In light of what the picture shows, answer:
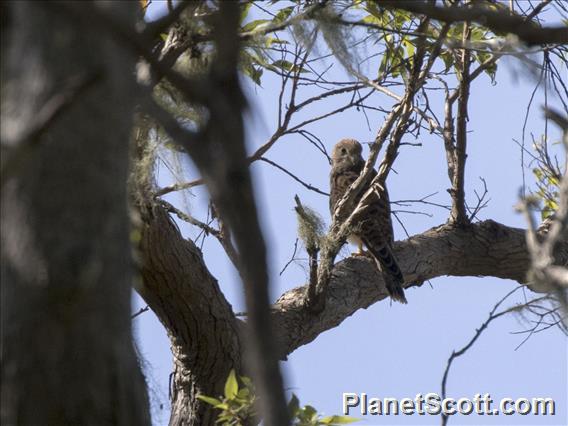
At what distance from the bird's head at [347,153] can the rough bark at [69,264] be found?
7.05m

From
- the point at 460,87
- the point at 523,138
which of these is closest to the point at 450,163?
the point at 460,87

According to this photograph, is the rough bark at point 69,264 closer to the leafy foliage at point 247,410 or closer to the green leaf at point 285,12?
the leafy foliage at point 247,410

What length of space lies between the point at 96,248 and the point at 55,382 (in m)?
0.26

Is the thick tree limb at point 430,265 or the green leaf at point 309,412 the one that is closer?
the green leaf at point 309,412

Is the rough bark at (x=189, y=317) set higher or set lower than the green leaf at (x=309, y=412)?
higher

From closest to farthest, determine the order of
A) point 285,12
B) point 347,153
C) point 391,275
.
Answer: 1. point 285,12
2. point 391,275
3. point 347,153

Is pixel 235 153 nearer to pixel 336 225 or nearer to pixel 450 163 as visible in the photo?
pixel 336 225

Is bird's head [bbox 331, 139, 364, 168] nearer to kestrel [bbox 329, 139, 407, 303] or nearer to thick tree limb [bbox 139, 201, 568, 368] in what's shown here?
kestrel [bbox 329, 139, 407, 303]

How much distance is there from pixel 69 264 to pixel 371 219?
5324 mm

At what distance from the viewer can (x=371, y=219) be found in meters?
6.97

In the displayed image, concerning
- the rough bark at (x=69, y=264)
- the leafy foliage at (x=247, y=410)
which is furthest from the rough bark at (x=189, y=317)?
the rough bark at (x=69, y=264)

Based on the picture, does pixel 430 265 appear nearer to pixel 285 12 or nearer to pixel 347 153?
pixel 285 12

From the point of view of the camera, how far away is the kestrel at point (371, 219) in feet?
18.2

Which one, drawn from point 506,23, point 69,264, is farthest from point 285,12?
point 69,264
